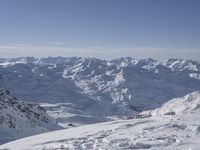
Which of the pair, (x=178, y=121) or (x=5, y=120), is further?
(x=5, y=120)

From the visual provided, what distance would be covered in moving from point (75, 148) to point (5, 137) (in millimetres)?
31752

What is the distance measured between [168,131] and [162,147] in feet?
7.49

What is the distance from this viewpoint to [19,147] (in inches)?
590

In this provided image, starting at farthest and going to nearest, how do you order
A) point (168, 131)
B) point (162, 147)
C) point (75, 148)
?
point (168, 131), point (75, 148), point (162, 147)

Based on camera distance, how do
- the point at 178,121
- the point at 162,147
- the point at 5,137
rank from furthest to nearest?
the point at 5,137 → the point at 178,121 → the point at 162,147

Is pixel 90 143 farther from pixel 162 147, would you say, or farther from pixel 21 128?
pixel 21 128

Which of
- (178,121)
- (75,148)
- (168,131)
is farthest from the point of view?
(178,121)

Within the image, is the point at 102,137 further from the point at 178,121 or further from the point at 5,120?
the point at 5,120

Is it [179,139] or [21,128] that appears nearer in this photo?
[179,139]

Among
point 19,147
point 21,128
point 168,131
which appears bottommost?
point 21,128

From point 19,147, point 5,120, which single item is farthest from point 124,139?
point 5,120

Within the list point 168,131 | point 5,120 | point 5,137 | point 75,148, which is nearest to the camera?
point 75,148

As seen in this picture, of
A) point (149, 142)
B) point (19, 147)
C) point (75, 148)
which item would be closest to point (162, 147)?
point (149, 142)

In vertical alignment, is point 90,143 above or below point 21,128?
above
